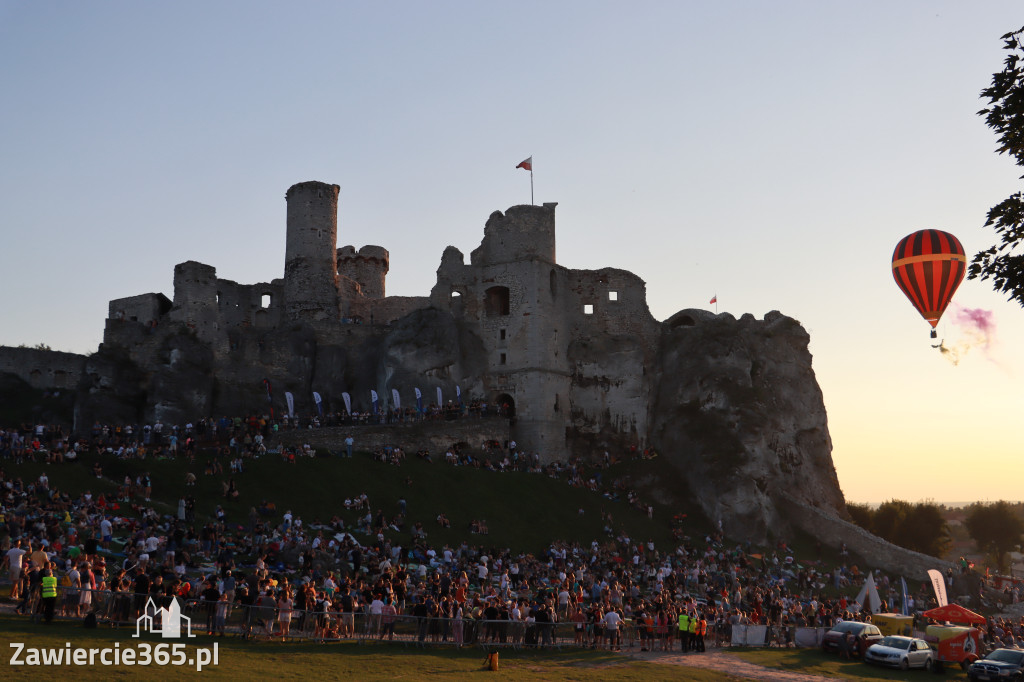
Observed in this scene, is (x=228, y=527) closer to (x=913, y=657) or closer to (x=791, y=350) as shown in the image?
(x=913, y=657)

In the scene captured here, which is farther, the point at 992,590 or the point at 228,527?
the point at 992,590

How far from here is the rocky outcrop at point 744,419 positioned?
175 feet

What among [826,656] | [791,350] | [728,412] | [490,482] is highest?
[791,350]

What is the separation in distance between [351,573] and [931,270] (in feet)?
74.0

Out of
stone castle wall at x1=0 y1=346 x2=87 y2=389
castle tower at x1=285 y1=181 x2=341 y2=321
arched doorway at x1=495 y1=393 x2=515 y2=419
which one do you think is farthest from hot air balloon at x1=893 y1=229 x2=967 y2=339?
stone castle wall at x1=0 y1=346 x2=87 y2=389

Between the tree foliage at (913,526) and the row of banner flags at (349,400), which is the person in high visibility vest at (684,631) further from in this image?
the tree foliage at (913,526)

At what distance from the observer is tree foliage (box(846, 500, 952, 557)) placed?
68500 mm

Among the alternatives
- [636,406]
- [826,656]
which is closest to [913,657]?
[826,656]

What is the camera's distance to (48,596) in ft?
66.9

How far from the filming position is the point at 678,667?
80.7 feet

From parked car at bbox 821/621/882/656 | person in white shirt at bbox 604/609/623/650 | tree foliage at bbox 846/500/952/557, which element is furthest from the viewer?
tree foliage at bbox 846/500/952/557

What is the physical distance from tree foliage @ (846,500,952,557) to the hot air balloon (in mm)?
37929

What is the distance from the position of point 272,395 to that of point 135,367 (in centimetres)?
745

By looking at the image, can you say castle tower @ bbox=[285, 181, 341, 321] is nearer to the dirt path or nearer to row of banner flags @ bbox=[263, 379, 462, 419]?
row of banner flags @ bbox=[263, 379, 462, 419]
